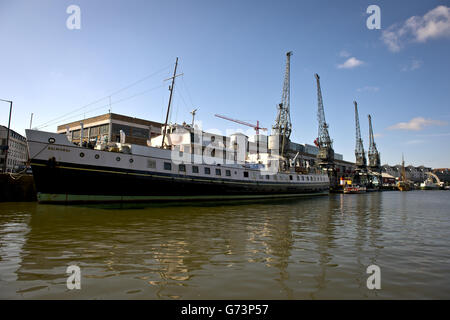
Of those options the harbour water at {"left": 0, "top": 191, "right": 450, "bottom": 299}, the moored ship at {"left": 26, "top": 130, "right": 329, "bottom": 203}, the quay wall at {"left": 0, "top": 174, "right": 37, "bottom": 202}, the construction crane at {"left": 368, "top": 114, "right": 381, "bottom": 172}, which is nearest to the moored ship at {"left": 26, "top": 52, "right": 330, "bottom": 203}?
the moored ship at {"left": 26, "top": 130, "right": 329, "bottom": 203}

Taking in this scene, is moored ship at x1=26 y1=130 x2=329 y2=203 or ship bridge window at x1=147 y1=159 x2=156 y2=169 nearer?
moored ship at x1=26 y1=130 x2=329 y2=203

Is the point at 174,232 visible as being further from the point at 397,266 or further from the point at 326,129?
the point at 326,129

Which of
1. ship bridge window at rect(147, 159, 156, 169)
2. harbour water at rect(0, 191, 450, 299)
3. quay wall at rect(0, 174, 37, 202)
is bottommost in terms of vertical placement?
harbour water at rect(0, 191, 450, 299)

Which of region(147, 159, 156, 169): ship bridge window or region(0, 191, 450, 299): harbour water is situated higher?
region(147, 159, 156, 169): ship bridge window

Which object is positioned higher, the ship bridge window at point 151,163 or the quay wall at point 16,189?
the ship bridge window at point 151,163

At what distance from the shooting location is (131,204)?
2053 cm

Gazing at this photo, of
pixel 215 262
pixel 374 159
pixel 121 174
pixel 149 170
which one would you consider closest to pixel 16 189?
pixel 121 174

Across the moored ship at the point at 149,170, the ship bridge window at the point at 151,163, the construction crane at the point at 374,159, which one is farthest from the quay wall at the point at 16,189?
the construction crane at the point at 374,159

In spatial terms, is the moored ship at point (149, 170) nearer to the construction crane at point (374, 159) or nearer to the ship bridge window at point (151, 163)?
the ship bridge window at point (151, 163)

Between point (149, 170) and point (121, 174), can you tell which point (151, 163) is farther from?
point (121, 174)

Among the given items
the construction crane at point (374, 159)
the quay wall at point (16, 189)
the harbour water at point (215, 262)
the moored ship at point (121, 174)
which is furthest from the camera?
the construction crane at point (374, 159)

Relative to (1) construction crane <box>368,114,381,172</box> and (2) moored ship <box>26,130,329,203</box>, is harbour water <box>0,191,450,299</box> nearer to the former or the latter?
(2) moored ship <box>26,130,329,203</box>

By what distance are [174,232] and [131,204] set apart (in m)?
11.9
